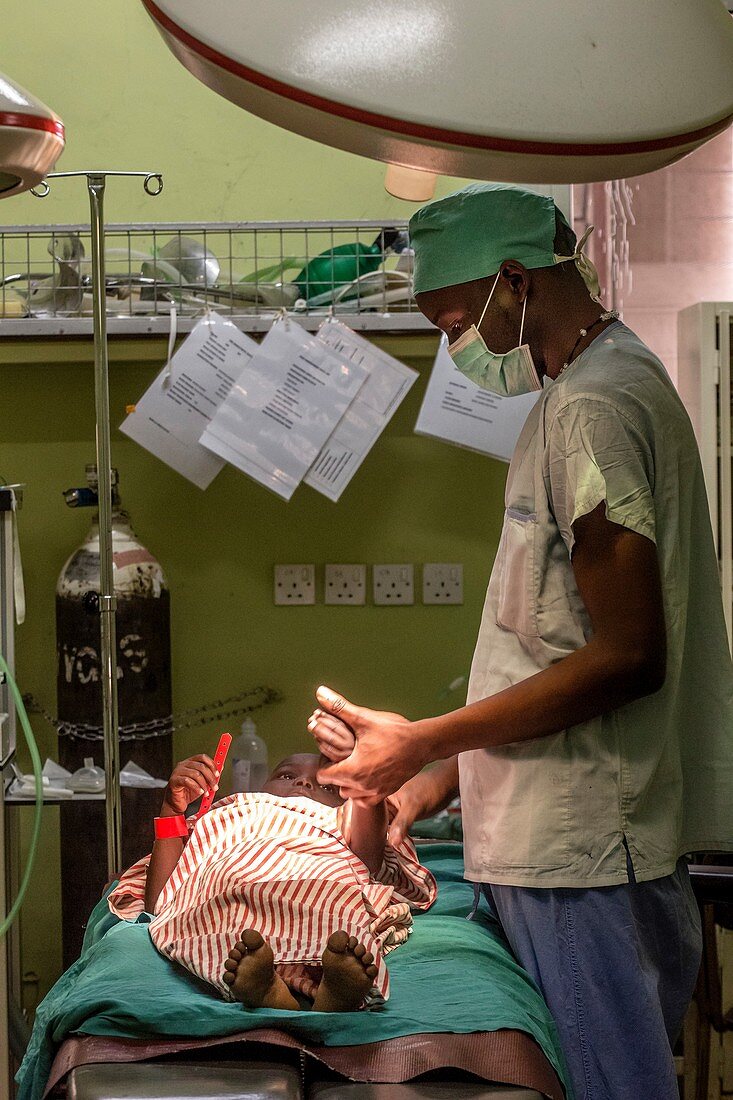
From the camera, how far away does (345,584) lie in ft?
8.59

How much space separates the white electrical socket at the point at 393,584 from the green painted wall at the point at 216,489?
0.10 ft

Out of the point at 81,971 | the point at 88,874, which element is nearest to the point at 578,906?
the point at 81,971

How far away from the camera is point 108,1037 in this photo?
1209mm

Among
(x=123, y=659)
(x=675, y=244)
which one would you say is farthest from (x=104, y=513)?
(x=675, y=244)

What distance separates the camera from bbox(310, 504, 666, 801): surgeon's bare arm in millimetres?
1225

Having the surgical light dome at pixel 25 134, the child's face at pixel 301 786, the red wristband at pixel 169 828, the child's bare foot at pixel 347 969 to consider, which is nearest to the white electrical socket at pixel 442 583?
the child's face at pixel 301 786

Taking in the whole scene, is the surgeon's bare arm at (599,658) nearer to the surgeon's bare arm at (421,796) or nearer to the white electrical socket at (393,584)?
the surgeon's bare arm at (421,796)

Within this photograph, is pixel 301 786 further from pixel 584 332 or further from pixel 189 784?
pixel 584 332

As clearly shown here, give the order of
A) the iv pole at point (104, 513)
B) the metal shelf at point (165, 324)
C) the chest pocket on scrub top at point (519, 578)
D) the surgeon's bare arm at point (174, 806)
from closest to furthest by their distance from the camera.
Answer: the chest pocket on scrub top at point (519, 578) < the surgeon's bare arm at point (174, 806) < the iv pole at point (104, 513) < the metal shelf at point (165, 324)

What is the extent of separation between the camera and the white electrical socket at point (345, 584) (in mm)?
2611

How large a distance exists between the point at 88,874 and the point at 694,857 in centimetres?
116

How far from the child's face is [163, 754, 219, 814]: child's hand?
158 millimetres

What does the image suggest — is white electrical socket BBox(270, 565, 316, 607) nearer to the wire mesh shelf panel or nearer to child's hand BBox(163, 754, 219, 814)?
the wire mesh shelf panel

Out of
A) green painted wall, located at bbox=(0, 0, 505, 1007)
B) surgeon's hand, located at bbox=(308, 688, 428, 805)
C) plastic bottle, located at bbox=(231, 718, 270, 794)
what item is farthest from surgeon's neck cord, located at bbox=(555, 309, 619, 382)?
plastic bottle, located at bbox=(231, 718, 270, 794)
